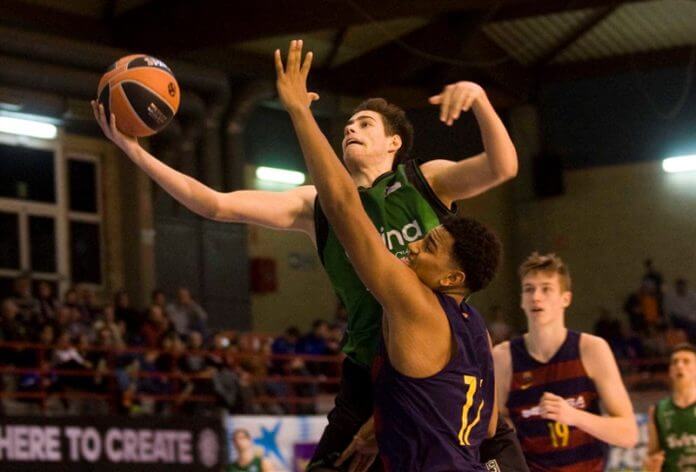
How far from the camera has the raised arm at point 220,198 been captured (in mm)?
5250

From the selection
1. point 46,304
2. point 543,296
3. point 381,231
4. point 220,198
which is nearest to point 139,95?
point 220,198

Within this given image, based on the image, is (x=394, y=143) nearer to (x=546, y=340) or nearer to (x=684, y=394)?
(x=546, y=340)

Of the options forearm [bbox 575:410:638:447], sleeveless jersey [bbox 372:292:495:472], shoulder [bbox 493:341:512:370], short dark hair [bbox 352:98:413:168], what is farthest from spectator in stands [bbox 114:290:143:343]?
sleeveless jersey [bbox 372:292:495:472]

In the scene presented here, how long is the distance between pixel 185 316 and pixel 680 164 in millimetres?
11768

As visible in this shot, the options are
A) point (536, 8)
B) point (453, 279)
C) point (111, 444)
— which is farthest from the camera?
point (536, 8)

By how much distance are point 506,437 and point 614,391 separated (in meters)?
1.60

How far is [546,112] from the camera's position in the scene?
2644cm

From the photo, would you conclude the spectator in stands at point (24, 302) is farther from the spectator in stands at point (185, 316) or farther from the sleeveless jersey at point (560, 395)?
the sleeveless jersey at point (560, 395)

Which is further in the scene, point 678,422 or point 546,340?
point 678,422

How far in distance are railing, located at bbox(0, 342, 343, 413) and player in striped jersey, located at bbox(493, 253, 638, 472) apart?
25.3ft

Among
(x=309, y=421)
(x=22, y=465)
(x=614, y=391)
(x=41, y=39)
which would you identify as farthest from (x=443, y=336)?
(x=41, y=39)

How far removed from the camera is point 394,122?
213 inches

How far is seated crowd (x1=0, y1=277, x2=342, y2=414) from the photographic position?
14.2 metres

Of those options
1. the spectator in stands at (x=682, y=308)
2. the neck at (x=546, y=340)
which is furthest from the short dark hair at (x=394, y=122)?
the spectator in stands at (x=682, y=308)
